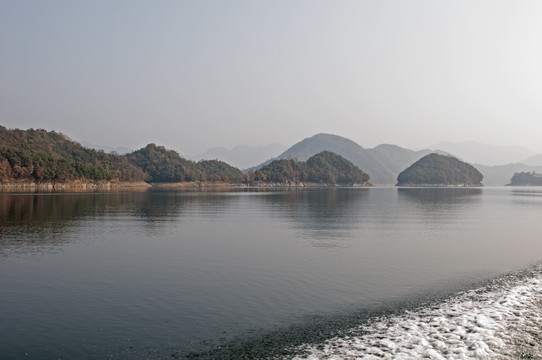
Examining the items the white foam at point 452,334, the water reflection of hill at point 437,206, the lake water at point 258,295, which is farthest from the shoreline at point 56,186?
the white foam at point 452,334

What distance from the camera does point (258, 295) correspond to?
14.5 meters

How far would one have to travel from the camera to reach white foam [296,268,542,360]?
939 centimetres

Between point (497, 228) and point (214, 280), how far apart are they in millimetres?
30902

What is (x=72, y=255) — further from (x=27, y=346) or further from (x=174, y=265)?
(x=27, y=346)

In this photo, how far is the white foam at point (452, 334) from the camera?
939 cm

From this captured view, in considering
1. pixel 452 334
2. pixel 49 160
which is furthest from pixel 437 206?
pixel 49 160

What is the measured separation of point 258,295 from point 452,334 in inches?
256

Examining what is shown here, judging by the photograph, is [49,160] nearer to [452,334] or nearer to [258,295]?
[258,295]

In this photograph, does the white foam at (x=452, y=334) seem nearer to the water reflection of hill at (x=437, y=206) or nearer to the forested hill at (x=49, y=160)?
the water reflection of hill at (x=437, y=206)

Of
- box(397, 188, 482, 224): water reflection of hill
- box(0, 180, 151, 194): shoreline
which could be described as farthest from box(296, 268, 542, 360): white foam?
box(0, 180, 151, 194): shoreline

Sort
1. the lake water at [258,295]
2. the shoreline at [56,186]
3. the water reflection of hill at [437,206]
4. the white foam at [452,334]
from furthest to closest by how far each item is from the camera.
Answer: the shoreline at [56,186] → the water reflection of hill at [437,206] → the lake water at [258,295] → the white foam at [452,334]

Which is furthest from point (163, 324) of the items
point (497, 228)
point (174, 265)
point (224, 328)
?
point (497, 228)

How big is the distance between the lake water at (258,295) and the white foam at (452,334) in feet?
0.17

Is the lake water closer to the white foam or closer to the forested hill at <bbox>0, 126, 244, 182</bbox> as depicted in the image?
the white foam
